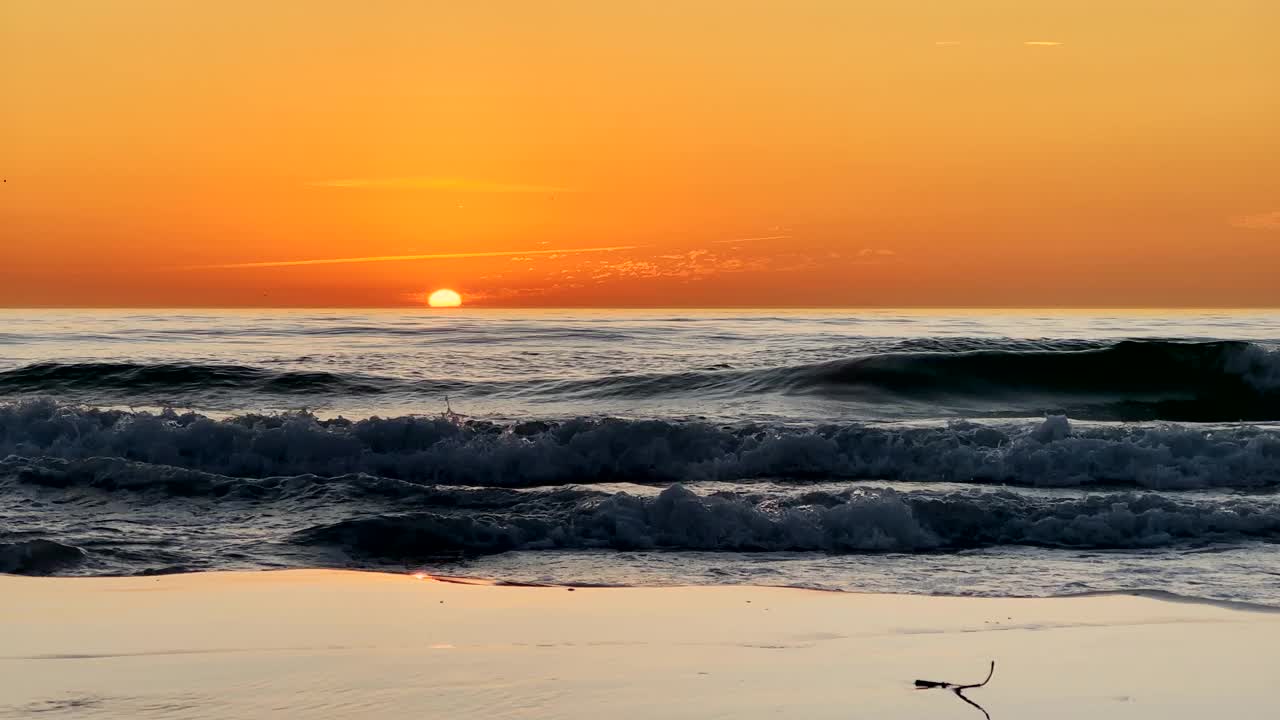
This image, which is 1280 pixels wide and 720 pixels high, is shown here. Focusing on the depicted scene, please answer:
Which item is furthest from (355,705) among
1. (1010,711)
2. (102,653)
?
(1010,711)

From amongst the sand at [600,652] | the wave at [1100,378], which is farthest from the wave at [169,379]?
the sand at [600,652]

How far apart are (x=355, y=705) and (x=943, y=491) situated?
24.5 ft

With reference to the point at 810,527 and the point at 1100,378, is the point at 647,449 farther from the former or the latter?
the point at 1100,378

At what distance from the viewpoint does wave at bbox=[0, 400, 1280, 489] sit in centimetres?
1314

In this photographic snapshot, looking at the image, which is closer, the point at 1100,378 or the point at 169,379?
the point at 169,379

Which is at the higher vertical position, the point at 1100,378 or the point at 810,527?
the point at 1100,378

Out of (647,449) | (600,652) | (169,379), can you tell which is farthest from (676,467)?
(169,379)

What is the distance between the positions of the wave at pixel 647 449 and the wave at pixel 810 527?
2772 millimetres

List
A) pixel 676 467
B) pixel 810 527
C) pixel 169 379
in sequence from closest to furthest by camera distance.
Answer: pixel 810 527 → pixel 676 467 → pixel 169 379

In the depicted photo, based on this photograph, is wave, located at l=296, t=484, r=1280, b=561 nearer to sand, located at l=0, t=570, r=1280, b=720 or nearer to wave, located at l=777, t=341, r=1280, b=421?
sand, located at l=0, t=570, r=1280, b=720

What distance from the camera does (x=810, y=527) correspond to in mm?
9797

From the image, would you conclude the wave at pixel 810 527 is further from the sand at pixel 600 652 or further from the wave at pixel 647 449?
the wave at pixel 647 449

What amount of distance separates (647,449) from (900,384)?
30.1ft

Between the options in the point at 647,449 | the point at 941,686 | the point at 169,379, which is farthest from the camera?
the point at 169,379
